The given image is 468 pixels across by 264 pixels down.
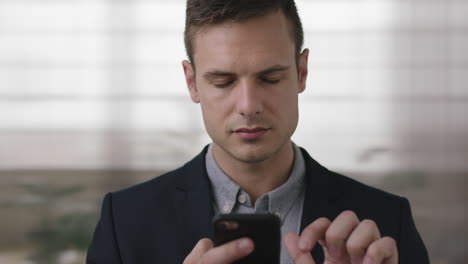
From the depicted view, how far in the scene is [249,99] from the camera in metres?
1.17

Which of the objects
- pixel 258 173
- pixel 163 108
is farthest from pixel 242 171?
pixel 163 108

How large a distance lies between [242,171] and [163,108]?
82.7 inches

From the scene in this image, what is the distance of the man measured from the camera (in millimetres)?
1207

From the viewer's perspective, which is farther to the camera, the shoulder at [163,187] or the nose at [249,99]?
the shoulder at [163,187]

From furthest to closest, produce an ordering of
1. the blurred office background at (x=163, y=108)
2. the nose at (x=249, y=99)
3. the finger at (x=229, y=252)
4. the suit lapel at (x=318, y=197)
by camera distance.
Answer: the blurred office background at (x=163, y=108)
the suit lapel at (x=318, y=197)
the nose at (x=249, y=99)
the finger at (x=229, y=252)

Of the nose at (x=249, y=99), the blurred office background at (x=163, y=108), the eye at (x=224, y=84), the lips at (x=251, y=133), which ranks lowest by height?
the blurred office background at (x=163, y=108)

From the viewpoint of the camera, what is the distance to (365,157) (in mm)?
3445

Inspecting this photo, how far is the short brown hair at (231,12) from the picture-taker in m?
1.23

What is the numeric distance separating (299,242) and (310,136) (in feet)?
8.18

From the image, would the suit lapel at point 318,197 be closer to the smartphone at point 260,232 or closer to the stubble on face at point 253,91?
the stubble on face at point 253,91

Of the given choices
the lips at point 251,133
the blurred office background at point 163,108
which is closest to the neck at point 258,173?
the lips at point 251,133

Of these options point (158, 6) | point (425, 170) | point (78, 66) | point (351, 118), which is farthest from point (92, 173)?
point (425, 170)

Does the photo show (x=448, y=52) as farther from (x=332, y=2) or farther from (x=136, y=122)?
(x=136, y=122)

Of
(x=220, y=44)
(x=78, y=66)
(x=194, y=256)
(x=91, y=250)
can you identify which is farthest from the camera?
(x=78, y=66)
